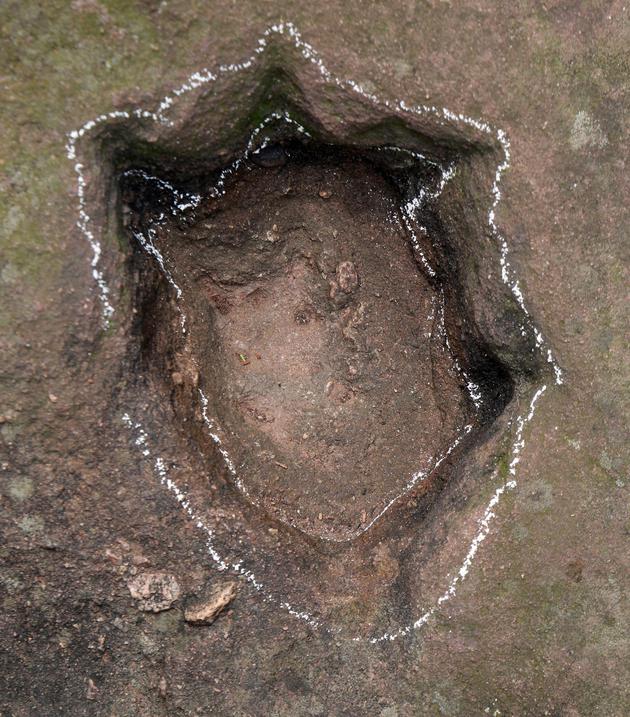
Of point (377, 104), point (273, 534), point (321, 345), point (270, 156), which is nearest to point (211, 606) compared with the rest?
point (273, 534)

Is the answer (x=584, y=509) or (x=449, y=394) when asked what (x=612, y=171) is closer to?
(x=449, y=394)

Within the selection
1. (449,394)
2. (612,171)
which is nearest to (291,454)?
(449,394)

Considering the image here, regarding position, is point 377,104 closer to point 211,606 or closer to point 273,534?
point 273,534

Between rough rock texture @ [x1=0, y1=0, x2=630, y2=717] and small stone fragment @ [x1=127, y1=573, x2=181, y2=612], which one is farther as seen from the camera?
small stone fragment @ [x1=127, y1=573, x2=181, y2=612]

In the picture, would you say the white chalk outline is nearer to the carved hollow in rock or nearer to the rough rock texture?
the rough rock texture

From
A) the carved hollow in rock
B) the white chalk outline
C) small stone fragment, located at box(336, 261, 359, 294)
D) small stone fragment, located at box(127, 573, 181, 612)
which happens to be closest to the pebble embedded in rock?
the carved hollow in rock

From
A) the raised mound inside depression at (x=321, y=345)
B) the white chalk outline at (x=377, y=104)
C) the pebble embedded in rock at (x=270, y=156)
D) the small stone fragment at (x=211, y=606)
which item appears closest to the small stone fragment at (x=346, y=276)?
the raised mound inside depression at (x=321, y=345)

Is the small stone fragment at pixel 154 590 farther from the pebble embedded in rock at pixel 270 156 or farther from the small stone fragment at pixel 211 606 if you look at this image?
the pebble embedded in rock at pixel 270 156
